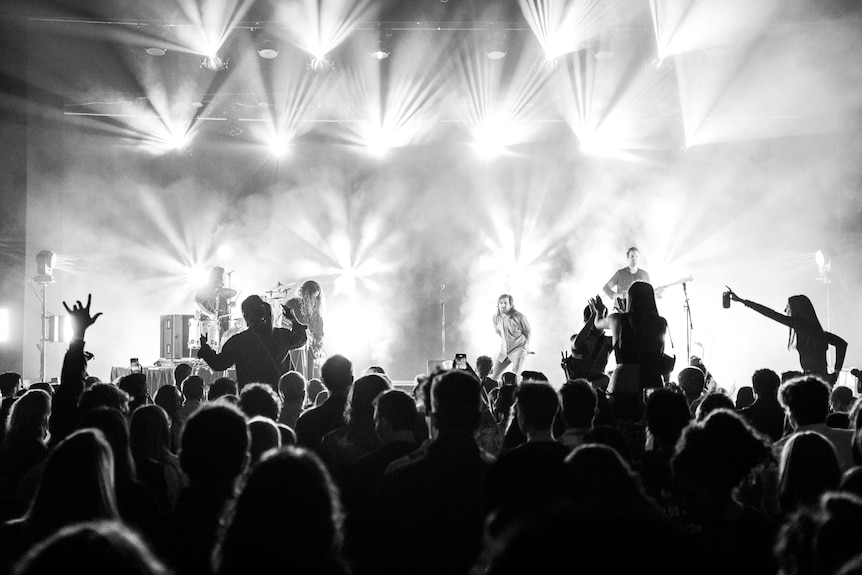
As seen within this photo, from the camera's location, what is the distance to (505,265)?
57.3ft

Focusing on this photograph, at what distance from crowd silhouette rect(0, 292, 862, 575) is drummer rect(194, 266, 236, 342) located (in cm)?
799

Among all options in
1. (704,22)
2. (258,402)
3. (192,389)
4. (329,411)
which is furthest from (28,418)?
(704,22)

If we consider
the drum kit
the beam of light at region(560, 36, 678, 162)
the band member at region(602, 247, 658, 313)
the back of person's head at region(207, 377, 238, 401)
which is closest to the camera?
the back of person's head at region(207, 377, 238, 401)

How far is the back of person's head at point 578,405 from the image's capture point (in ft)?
13.3

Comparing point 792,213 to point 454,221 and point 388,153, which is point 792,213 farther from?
point 388,153

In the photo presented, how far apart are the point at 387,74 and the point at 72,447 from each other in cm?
1291

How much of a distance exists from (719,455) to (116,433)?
2398 millimetres

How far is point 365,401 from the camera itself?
3.97 metres

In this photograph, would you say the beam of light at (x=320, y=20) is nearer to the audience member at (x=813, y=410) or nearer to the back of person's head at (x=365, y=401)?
the back of person's head at (x=365, y=401)

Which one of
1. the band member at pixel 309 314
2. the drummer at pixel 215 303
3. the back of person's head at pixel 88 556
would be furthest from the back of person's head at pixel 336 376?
the drummer at pixel 215 303

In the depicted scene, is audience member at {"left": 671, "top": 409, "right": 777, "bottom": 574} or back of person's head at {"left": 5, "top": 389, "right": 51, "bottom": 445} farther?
back of person's head at {"left": 5, "top": 389, "right": 51, "bottom": 445}

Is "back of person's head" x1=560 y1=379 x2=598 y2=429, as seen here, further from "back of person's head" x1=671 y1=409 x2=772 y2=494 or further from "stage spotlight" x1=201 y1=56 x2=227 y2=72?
"stage spotlight" x1=201 y1=56 x2=227 y2=72

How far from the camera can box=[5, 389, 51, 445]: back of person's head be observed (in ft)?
13.2

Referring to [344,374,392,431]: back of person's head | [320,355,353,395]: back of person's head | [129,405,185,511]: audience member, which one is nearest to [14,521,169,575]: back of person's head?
[129,405,185,511]: audience member
